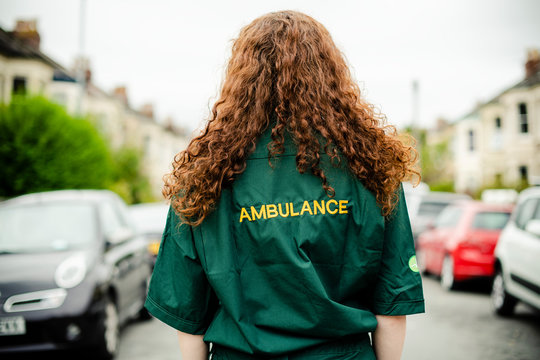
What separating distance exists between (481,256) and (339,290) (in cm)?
882

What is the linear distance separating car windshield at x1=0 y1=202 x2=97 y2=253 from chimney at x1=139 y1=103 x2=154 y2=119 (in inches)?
1954

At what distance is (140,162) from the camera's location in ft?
104

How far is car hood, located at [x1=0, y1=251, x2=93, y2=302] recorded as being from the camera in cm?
502

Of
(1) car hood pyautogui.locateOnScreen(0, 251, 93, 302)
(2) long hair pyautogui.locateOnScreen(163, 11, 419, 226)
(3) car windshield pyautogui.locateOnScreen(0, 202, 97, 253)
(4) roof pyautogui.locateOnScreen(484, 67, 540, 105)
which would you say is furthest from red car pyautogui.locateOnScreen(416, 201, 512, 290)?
(4) roof pyautogui.locateOnScreen(484, 67, 540, 105)

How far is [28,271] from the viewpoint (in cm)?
518

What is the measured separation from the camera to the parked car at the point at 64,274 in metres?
4.93

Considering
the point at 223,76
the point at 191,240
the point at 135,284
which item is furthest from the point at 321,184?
the point at 135,284

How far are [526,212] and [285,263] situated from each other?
7063mm

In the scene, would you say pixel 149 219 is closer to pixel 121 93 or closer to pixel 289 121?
pixel 289 121

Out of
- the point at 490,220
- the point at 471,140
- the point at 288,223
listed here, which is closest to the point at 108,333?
the point at 288,223

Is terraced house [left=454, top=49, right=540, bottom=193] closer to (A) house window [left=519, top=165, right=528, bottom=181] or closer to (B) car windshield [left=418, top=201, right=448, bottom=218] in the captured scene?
(A) house window [left=519, top=165, right=528, bottom=181]

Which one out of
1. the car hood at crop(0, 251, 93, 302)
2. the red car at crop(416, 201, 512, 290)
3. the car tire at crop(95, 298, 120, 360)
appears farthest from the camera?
the red car at crop(416, 201, 512, 290)

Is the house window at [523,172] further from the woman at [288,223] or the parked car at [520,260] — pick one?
the woman at [288,223]

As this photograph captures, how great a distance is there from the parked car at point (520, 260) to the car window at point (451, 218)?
237 centimetres
